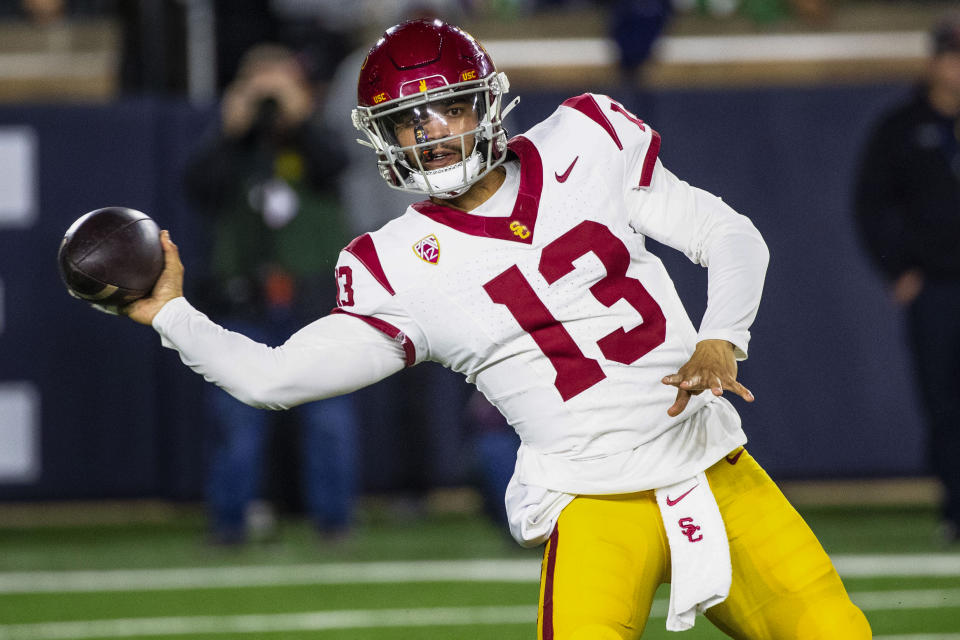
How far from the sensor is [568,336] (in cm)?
269

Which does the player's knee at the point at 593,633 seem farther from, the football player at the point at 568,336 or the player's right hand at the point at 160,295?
the player's right hand at the point at 160,295

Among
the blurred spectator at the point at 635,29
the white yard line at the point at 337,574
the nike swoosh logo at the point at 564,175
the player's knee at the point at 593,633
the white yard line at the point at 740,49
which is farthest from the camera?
the white yard line at the point at 740,49

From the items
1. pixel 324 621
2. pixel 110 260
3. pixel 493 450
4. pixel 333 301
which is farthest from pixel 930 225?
pixel 110 260

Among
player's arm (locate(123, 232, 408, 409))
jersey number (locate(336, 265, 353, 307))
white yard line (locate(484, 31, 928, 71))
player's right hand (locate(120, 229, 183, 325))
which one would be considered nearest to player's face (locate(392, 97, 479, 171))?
jersey number (locate(336, 265, 353, 307))

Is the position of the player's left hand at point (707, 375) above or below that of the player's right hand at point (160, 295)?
below

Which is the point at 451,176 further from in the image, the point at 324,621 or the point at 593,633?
the point at 324,621

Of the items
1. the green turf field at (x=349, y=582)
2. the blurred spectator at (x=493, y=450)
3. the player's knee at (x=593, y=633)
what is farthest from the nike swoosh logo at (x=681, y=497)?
the blurred spectator at (x=493, y=450)

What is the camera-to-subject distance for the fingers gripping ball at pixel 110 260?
260cm

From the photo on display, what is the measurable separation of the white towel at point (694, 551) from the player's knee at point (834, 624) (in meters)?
0.16

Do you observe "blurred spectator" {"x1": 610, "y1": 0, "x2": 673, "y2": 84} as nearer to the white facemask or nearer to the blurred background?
the blurred background

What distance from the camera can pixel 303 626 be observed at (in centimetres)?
433

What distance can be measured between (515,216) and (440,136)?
0.22 metres

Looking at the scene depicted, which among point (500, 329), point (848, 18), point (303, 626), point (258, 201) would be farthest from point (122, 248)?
point (848, 18)

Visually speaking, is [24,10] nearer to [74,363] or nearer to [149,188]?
[149,188]
